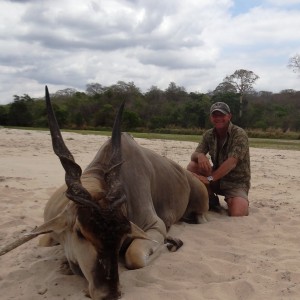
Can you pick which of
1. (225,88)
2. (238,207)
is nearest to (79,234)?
(238,207)

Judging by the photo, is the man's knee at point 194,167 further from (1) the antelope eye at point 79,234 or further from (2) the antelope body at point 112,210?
(1) the antelope eye at point 79,234

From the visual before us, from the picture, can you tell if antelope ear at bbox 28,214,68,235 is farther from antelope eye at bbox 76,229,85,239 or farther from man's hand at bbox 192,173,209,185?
man's hand at bbox 192,173,209,185

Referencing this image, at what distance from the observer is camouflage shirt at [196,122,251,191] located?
22.8ft

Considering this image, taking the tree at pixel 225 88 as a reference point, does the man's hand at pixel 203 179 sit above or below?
below

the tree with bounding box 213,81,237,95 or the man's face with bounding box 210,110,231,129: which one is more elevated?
the tree with bounding box 213,81,237,95

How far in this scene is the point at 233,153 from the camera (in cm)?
691

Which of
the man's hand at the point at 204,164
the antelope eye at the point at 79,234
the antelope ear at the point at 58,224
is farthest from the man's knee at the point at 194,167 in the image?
the antelope eye at the point at 79,234

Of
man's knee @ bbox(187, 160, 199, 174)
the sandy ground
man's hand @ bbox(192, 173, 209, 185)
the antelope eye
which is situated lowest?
the sandy ground

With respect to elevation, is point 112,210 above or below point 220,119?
below

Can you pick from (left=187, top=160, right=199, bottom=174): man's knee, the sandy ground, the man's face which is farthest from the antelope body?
the man's face

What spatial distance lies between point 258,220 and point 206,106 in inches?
1657

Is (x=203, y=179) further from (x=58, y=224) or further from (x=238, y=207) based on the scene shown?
(x=58, y=224)

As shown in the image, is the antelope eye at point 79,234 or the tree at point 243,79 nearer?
the antelope eye at point 79,234

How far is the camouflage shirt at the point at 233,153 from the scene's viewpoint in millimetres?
6958
